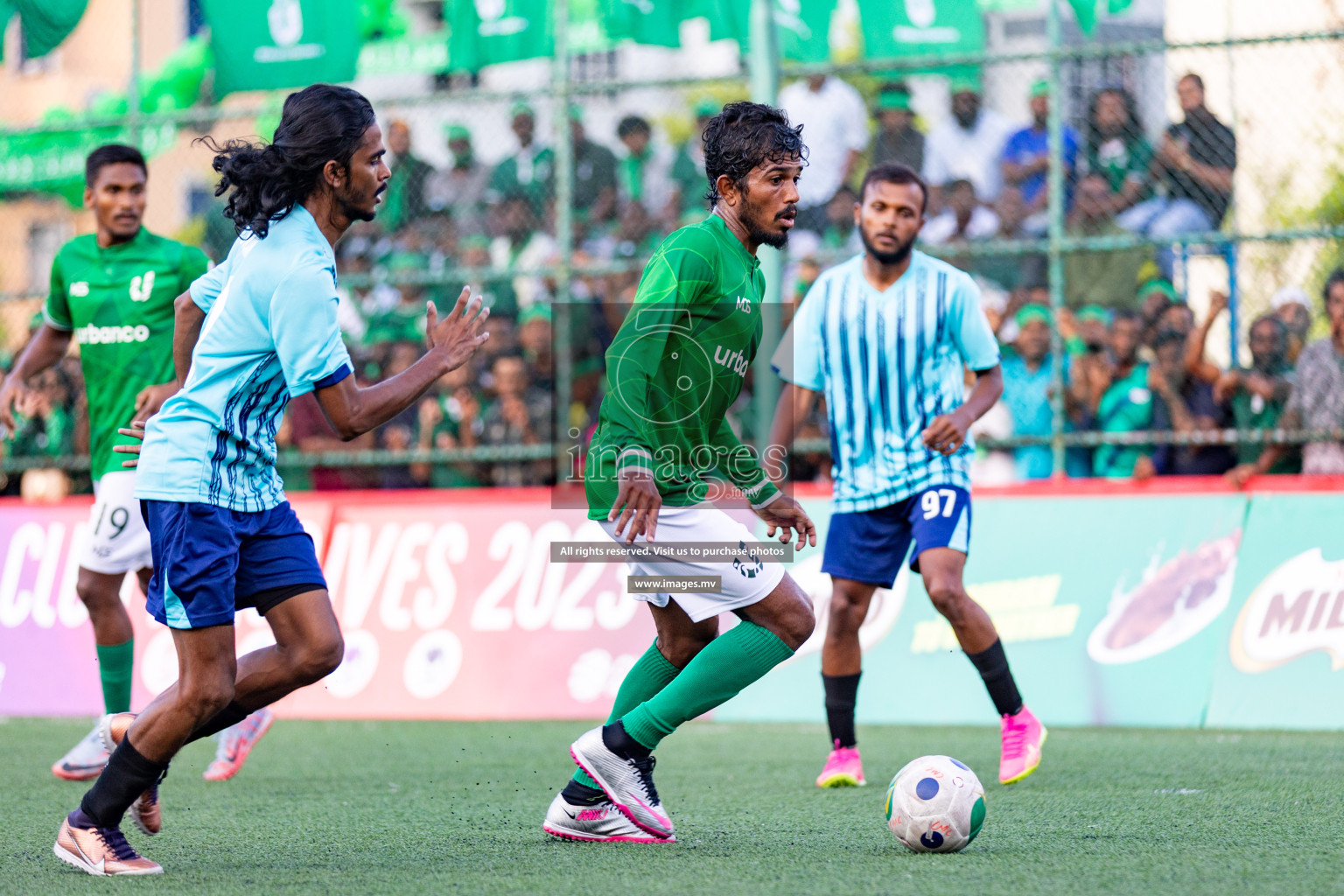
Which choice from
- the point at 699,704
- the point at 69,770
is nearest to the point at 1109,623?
the point at 699,704

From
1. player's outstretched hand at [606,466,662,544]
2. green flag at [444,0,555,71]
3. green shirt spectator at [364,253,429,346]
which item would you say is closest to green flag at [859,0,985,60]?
green flag at [444,0,555,71]

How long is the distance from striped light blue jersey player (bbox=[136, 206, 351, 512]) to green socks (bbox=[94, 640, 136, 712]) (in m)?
2.42

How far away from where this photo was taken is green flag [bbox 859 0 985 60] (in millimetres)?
9242

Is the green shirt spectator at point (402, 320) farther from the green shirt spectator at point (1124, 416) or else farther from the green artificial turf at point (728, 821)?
the green shirt spectator at point (1124, 416)

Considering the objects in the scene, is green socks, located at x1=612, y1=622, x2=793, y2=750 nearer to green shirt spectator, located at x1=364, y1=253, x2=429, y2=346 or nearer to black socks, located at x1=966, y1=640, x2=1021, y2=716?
black socks, located at x1=966, y1=640, x2=1021, y2=716

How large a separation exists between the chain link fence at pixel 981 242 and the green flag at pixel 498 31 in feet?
0.77

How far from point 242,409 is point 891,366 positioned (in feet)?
9.80

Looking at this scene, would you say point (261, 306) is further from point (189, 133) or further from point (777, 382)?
point (189, 133)

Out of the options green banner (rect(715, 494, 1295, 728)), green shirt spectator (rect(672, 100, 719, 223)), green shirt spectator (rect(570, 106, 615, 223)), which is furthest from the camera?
green shirt spectator (rect(672, 100, 719, 223))

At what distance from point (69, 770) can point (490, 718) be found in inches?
116

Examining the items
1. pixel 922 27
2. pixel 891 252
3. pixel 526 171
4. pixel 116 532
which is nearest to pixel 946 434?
Answer: pixel 891 252

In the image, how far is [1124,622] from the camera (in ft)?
26.6

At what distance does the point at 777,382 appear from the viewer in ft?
30.9

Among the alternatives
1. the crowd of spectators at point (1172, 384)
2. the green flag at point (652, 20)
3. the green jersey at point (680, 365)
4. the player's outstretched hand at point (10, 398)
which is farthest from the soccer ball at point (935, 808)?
the green flag at point (652, 20)
